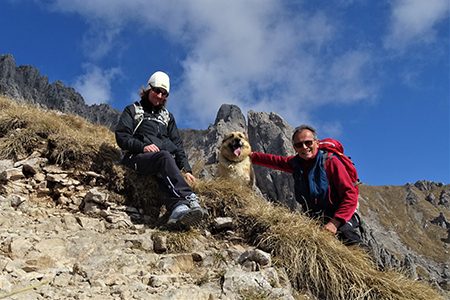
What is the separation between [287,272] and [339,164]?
76.7 inches

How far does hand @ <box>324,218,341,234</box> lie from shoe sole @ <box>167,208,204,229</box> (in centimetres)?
195

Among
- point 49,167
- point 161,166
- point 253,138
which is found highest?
point 253,138

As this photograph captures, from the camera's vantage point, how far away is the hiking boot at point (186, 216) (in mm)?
4164

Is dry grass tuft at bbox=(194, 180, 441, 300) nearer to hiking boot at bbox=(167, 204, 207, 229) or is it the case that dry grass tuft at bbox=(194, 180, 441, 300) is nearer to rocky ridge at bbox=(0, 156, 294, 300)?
rocky ridge at bbox=(0, 156, 294, 300)

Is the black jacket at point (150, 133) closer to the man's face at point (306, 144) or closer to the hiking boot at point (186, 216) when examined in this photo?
the hiking boot at point (186, 216)

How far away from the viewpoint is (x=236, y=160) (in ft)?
23.4

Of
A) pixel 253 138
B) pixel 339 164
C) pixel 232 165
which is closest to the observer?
pixel 339 164

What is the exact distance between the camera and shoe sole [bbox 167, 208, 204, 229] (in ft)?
13.7

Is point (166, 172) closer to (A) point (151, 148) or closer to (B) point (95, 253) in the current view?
(A) point (151, 148)

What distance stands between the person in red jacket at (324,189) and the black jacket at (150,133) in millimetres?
2250

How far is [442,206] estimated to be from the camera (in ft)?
405

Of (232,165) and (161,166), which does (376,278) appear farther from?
(232,165)

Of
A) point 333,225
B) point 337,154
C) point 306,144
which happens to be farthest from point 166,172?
point 337,154

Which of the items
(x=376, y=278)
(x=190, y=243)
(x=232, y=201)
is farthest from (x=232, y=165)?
(x=376, y=278)
